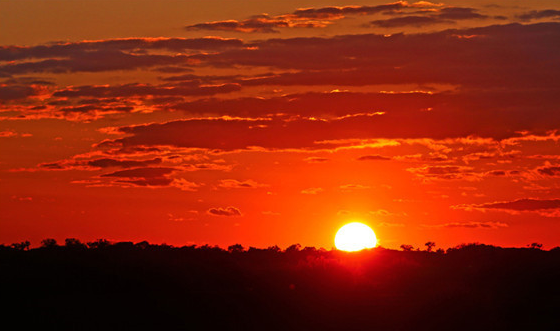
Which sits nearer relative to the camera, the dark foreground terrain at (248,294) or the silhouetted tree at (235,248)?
the dark foreground terrain at (248,294)

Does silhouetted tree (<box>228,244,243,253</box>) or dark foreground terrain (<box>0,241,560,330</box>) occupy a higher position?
silhouetted tree (<box>228,244,243,253</box>)

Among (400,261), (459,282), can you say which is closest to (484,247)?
(400,261)

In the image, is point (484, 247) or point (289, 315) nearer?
point (289, 315)

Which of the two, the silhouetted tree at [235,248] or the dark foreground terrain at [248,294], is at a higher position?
the silhouetted tree at [235,248]

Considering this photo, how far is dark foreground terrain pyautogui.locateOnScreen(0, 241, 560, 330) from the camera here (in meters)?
65.6

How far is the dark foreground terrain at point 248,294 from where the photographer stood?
6562cm

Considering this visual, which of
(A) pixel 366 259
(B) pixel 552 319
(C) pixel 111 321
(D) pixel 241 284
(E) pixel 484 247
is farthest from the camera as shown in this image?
(E) pixel 484 247

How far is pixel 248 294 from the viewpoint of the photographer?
71.9 metres

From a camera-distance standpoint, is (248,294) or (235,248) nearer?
(248,294)

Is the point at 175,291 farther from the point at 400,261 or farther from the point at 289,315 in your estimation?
the point at 400,261

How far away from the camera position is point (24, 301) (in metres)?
65.5

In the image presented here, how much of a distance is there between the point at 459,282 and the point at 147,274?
81.2 feet

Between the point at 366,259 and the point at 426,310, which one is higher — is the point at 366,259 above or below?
above

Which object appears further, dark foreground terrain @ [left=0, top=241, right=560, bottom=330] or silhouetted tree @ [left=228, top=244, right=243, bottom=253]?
silhouetted tree @ [left=228, top=244, right=243, bottom=253]
